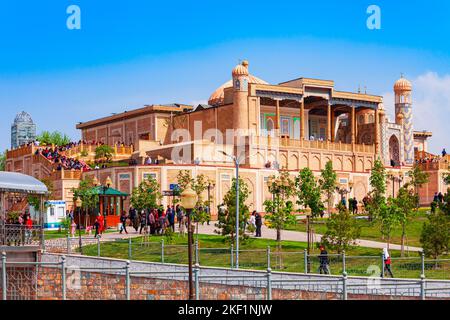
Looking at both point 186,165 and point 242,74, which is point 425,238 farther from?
point 242,74

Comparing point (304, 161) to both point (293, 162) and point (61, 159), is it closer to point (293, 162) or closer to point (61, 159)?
point (293, 162)

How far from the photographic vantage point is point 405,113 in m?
82.4

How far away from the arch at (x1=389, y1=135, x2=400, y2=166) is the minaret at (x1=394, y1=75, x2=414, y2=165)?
3.32 ft

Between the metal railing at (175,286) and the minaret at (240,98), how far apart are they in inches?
1497

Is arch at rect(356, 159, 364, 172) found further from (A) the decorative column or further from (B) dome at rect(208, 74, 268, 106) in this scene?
(B) dome at rect(208, 74, 268, 106)

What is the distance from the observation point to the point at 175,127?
78125 mm

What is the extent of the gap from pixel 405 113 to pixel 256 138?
2264 centimetres

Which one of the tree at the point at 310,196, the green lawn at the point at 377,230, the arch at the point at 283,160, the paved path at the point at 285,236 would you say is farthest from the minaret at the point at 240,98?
the tree at the point at 310,196

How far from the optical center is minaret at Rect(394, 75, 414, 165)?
8125cm

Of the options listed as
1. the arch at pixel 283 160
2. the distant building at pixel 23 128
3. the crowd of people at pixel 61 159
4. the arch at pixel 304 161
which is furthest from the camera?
the distant building at pixel 23 128

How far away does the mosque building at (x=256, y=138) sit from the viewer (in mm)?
61188

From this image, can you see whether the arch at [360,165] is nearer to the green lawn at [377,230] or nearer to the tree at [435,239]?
the green lawn at [377,230]

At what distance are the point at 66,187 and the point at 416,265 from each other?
35.3m

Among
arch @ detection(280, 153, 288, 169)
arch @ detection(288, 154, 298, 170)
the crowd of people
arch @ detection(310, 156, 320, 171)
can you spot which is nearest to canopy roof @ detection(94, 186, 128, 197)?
the crowd of people
